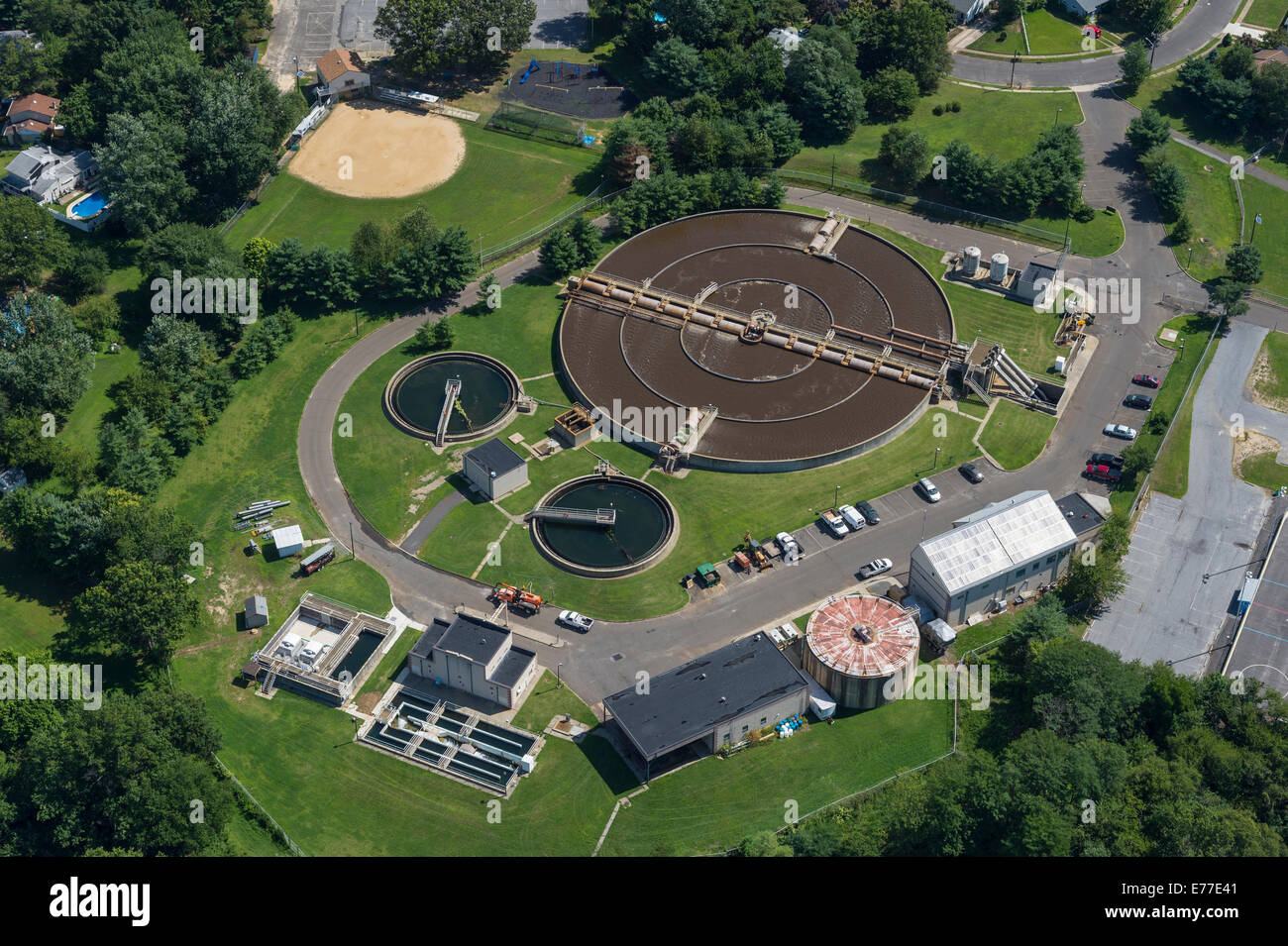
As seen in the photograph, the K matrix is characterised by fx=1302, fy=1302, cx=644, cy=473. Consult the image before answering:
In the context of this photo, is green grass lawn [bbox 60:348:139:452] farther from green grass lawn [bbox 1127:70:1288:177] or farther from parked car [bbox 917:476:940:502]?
green grass lawn [bbox 1127:70:1288:177]

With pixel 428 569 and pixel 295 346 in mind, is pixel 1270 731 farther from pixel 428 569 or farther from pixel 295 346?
pixel 295 346

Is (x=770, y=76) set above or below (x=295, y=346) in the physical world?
above

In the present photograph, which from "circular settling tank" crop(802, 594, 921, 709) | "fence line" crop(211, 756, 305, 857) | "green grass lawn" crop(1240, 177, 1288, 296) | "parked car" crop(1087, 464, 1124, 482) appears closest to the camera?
"fence line" crop(211, 756, 305, 857)

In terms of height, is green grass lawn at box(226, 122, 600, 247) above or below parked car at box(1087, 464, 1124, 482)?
below

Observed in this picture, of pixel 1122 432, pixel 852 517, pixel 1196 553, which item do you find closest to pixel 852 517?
pixel 852 517

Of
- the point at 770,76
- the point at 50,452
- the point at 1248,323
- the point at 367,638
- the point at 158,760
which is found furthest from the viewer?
the point at 770,76

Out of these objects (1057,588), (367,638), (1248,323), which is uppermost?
(1248,323)

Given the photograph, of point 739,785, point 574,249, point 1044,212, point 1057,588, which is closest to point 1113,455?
point 1057,588

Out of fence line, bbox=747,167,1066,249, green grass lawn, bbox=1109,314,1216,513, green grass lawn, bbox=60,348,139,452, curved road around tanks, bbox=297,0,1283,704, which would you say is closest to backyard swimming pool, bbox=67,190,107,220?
green grass lawn, bbox=60,348,139,452
